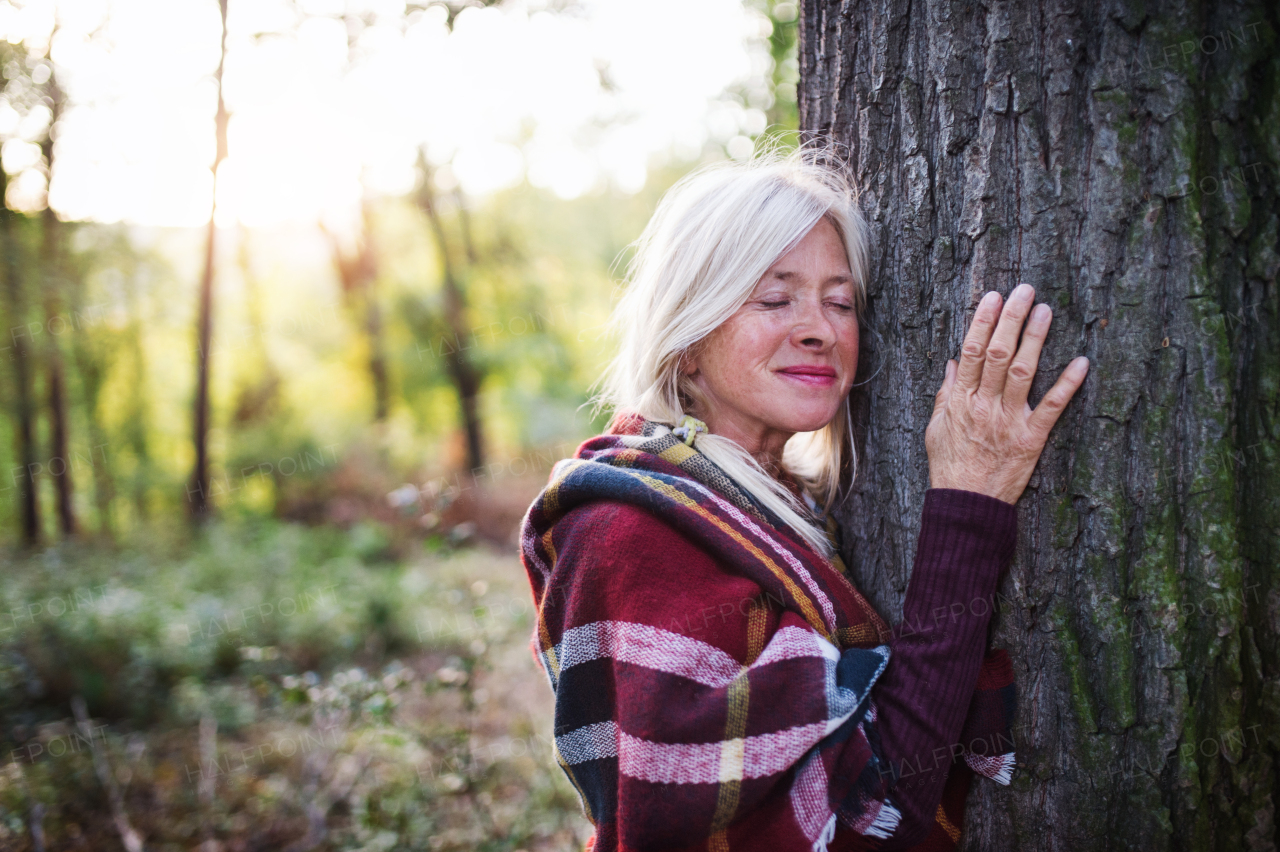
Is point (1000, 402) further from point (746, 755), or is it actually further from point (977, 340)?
point (746, 755)

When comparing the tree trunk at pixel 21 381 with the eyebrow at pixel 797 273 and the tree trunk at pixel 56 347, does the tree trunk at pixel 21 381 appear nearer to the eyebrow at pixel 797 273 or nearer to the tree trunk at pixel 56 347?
the tree trunk at pixel 56 347

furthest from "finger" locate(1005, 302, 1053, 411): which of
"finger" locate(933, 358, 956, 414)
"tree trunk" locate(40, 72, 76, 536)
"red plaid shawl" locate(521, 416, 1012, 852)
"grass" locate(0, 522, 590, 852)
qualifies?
"tree trunk" locate(40, 72, 76, 536)

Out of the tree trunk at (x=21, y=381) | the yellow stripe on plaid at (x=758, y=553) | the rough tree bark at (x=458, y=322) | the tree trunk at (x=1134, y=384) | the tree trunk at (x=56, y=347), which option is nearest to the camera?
the tree trunk at (x=1134, y=384)

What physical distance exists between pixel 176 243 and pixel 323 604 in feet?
32.7

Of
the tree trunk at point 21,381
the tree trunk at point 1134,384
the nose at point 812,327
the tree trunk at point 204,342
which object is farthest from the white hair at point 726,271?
the tree trunk at point 204,342

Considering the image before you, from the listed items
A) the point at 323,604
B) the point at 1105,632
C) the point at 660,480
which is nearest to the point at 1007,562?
the point at 1105,632

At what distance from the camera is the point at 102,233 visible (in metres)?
10.4

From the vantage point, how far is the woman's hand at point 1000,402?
128 centimetres

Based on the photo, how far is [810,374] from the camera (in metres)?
1.62

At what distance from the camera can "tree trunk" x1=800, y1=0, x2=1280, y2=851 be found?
118cm

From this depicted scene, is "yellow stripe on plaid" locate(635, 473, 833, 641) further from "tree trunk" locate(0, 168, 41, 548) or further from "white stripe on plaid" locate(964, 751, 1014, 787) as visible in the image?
"tree trunk" locate(0, 168, 41, 548)

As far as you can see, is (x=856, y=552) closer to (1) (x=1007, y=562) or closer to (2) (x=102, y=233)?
(1) (x=1007, y=562)

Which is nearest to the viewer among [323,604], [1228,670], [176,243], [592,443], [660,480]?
[1228,670]

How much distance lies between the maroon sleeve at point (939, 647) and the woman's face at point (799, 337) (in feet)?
1.23
